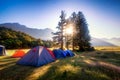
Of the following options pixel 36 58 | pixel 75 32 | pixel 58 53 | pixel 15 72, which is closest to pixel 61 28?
pixel 75 32

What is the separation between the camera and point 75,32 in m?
50.2

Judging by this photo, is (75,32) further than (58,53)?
Yes

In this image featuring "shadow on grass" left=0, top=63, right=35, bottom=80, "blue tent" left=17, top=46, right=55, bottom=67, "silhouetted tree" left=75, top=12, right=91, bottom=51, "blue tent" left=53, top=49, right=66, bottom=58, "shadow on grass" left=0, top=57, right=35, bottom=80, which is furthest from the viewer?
Result: "silhouetted tree" left=75, top=12, right=91, bottom=51

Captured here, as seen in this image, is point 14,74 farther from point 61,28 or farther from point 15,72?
point 61,28

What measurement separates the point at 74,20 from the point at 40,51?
113 feet

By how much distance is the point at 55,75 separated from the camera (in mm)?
12547

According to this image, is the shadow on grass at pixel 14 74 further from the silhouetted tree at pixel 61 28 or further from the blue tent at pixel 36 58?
the silhouetted tree at pixel 61 28

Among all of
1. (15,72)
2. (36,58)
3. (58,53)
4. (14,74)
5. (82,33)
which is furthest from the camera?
(82,33)

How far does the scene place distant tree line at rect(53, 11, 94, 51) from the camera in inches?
1943

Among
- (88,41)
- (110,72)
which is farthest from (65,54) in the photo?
(88,41)

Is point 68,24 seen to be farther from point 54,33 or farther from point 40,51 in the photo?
point 40,51

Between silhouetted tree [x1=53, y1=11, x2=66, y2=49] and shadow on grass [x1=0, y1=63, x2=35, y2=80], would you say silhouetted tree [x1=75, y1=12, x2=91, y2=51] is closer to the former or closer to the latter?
silhouetted tree [x1=53, y1=11, x2=66, y2=49]

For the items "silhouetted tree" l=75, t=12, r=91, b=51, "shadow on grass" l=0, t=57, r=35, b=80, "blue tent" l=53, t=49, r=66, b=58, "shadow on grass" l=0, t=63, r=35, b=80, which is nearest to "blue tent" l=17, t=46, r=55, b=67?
"shadow on grass" l=0, t=57, r=35, b=80

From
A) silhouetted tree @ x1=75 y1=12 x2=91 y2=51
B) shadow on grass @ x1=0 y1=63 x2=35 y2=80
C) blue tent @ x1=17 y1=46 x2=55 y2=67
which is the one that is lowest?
shadow on grass @ x1=0 y1=63 x2=35 y2=80
